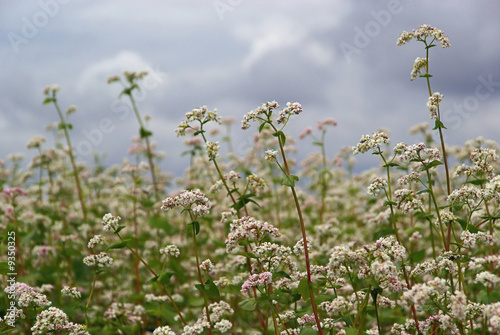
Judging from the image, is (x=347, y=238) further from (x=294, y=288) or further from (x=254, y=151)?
(x=294, y=288)

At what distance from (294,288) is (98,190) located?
10.2m

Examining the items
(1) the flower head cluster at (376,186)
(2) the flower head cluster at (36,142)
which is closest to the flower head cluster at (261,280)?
(1) the flower head cluster at (376,186)

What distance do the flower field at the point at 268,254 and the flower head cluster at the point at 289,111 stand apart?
0.05ft

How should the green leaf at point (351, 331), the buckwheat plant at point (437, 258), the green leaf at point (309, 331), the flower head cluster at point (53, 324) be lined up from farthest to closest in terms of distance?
1. the flower head cluster at point (53, 324)
2. the green leaf at point (309, 331)
3. the green leaf at point (351, 331)
4. the buckwheat plant at point (437, 258)

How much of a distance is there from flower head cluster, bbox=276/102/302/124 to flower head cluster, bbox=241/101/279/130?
4.7 inches

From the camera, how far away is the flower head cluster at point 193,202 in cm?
512

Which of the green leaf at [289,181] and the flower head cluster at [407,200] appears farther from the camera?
the flower head cluster at [407,200]

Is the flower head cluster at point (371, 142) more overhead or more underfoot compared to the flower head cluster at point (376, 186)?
Result: more overhead

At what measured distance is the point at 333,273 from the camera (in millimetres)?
4809

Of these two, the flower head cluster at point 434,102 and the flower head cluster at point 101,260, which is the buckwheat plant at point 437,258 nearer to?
the flower head cluster at point 434,102

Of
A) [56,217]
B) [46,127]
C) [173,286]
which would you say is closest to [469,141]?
[173,286]

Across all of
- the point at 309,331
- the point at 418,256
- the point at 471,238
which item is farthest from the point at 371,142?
the point at 418,256

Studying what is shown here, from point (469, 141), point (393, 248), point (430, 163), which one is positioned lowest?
point (393, 248)

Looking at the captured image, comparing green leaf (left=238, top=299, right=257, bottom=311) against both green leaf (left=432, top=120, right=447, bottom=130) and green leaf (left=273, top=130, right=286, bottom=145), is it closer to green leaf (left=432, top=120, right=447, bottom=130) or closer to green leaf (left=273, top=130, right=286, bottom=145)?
green leaf (left=273, top=130, right=286, bottom=145)
